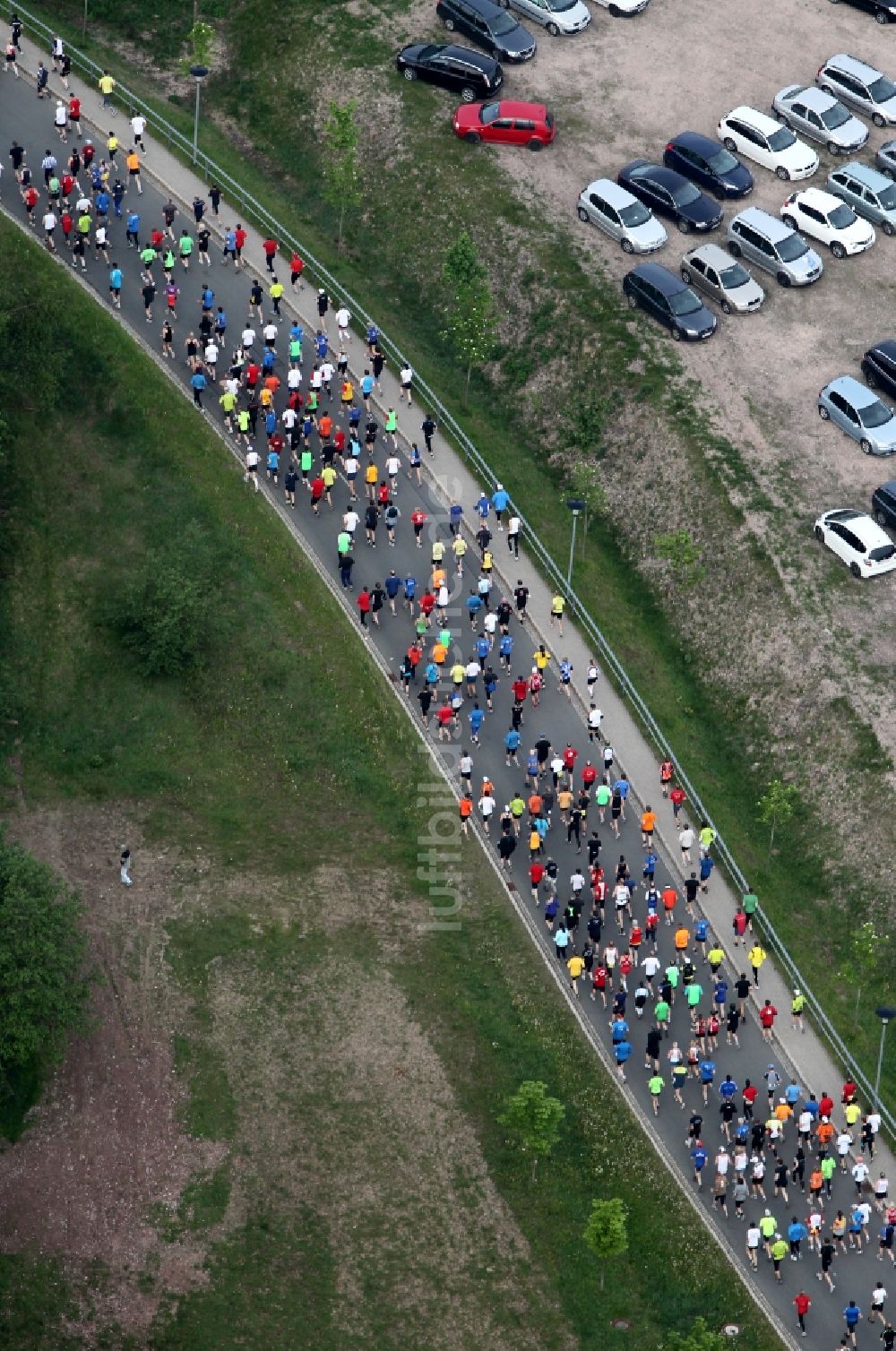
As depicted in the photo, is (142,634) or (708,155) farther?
(708,155)

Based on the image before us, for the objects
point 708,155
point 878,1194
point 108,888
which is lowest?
point 108,888

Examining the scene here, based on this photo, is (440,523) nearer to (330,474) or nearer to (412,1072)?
(330,474)

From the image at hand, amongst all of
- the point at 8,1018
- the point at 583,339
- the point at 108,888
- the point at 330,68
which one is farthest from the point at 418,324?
the point at 8,1018

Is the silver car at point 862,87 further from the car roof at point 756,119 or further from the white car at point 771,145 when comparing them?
the white car at point 771,145

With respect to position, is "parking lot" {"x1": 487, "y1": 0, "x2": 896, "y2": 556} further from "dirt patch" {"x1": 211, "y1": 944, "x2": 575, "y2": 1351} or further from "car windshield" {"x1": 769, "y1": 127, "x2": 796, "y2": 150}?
"dirt patch" {"x1": 211, "y1": 944, "x2": 575, "y2": 1351}

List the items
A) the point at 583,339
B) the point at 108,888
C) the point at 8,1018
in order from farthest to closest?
the point at 583,339, the point at 108,888, the point at 8,1018

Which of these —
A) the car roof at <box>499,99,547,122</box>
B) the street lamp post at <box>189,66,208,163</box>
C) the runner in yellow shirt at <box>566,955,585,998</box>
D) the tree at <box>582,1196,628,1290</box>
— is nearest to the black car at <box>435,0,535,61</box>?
the car roof at <box>499,99,547,122</box>

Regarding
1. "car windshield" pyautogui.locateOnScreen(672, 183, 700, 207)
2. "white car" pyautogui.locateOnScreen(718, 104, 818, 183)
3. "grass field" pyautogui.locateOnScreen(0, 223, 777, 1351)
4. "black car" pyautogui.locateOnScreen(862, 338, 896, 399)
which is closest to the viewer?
"grass field" pyautogui.locateOnScreen(0, 223, 777, 1351)
